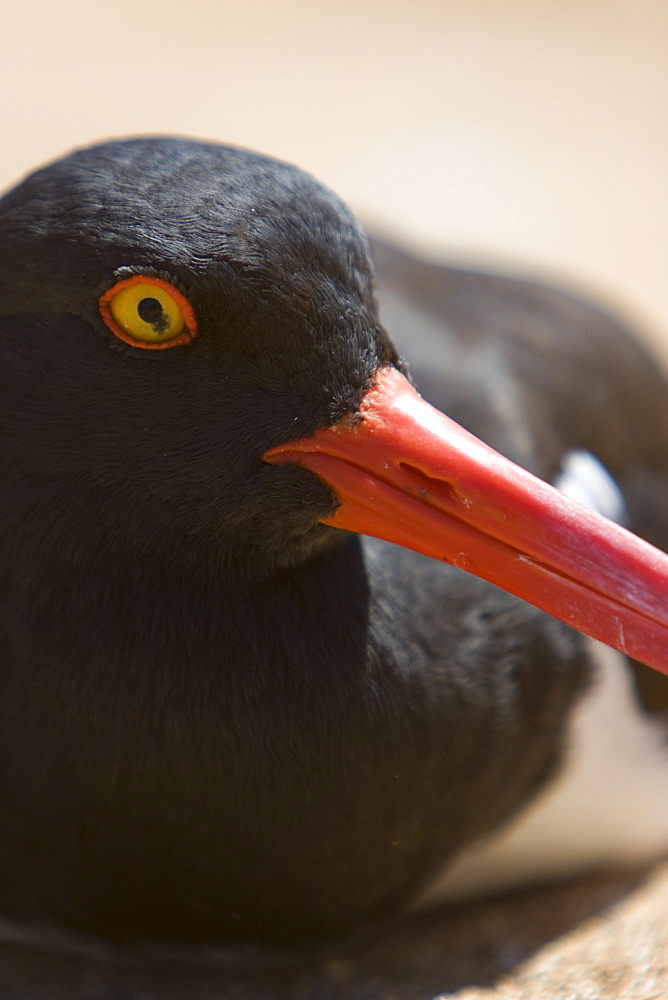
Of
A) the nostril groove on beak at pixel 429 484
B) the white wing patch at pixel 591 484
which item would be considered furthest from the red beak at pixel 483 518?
the white wing patch at pixel 591 484

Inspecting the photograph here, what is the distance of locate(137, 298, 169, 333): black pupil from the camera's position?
228cm

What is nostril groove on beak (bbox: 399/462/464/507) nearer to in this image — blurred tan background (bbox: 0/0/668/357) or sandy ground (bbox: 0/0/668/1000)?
sandy ground (bbox: 0/0/668/1000)

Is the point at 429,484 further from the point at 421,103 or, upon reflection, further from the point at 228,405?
the point at 421,103

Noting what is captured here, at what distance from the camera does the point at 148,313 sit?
229cm

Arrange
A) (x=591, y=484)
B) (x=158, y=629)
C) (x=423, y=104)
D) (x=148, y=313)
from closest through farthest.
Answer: (x=148, y=313)
(x=158, y=629)
(x=591, y=484)
(x=423, y=104)

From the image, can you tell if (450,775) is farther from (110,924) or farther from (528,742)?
(110,924)

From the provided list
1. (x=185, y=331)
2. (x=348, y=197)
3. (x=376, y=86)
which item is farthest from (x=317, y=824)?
(x=376, y=86)

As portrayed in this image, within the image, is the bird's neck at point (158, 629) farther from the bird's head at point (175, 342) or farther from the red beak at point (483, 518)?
the red beak at point (483, 518)

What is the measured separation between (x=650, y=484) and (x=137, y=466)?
6.06 ft

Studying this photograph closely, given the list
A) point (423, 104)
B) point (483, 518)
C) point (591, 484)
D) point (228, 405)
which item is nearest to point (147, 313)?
point (228, 405)

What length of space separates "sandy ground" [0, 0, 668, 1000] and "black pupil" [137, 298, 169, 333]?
3.35 meters

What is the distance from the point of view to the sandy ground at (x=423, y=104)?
812cm

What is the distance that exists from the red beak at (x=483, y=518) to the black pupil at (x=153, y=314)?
0.31 m

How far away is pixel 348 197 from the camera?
7957 millimetres
